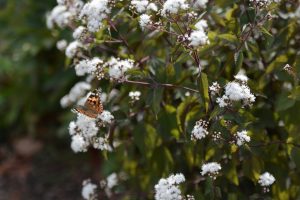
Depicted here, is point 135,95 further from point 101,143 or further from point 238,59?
point 238,59

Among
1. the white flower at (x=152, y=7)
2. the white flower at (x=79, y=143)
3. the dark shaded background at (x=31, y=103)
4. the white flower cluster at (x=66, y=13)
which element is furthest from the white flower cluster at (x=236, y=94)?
the dark shaded background at (x=31, y=103)

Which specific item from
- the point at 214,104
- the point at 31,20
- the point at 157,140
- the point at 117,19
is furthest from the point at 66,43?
the point at 31,20

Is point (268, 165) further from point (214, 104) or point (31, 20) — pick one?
point (31, 20)

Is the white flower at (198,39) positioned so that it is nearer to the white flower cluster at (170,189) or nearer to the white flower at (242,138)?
the white flower at (242,138)

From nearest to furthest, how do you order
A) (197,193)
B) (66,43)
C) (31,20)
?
(197,193), (66,43), (31,20)

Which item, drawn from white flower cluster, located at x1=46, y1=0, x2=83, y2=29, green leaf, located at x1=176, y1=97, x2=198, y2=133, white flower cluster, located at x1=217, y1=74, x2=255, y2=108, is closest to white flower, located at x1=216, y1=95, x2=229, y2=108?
white flower cluster, located at x1=217, y1=74, x2=255, y2=108
